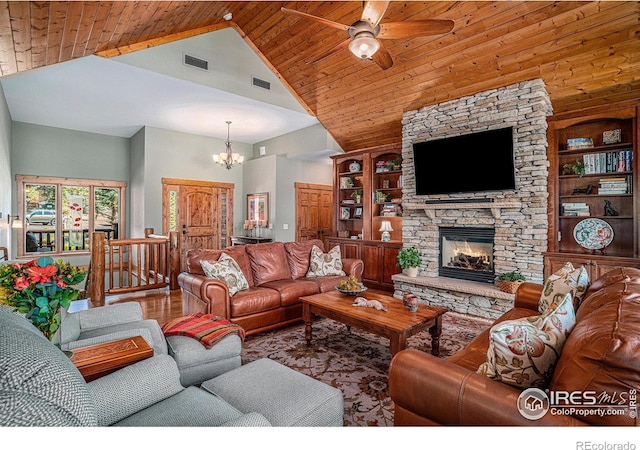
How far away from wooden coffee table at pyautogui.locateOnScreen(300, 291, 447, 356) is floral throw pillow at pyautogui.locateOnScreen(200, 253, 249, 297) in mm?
807

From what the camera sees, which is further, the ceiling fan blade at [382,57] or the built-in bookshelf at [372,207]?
the built-in bookshelf at [372,207]

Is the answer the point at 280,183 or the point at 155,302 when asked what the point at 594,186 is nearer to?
the point at 280,183

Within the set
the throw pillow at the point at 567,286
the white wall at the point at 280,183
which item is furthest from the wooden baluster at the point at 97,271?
the throw pillow at the point at 567,286

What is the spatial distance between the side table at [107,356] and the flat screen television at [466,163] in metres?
4.44

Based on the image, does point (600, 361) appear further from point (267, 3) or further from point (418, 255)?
point (267, 3)

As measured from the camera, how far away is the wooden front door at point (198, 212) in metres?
7.63

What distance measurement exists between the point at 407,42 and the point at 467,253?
10.3ft

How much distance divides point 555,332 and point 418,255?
3.99 meters

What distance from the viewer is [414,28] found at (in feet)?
9.47

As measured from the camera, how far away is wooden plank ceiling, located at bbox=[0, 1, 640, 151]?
132 inches

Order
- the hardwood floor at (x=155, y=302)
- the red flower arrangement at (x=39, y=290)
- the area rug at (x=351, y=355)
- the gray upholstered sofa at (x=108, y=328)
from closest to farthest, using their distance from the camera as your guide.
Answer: the red flower arrangement at (x=39, y=290), the gray upholstered sofa at (x=108, y=328), the area rug at (x=351, y=355), the hardwood floor at (x=155, y=302)

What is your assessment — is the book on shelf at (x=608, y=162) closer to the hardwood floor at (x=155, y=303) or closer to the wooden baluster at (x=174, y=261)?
the hardwood floor at (x=155, y=303)

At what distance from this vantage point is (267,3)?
4.60 metres

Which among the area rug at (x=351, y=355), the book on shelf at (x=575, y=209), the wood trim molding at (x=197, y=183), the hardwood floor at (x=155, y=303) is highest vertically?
the wood trim molding at (x=197, y=183)
